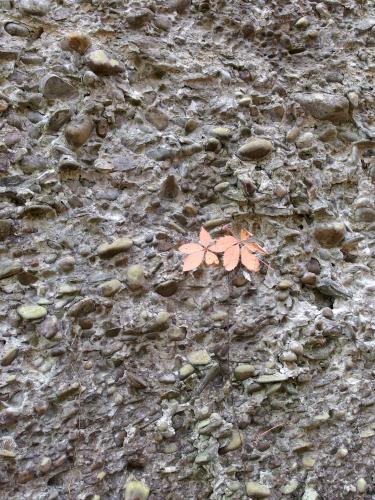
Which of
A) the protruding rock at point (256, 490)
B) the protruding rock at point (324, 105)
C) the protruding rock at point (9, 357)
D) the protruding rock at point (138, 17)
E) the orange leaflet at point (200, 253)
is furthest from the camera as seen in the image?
the protruding rock at point (324, 105)

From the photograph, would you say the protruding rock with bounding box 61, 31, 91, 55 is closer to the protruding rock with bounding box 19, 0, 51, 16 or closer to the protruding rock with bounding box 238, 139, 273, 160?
the protruding rock with bounding box 19, 0, 51, 16

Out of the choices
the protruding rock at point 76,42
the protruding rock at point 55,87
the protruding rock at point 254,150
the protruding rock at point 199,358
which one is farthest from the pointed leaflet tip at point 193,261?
the protruding rock at point 76,42

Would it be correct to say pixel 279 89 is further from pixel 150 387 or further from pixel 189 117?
pixel 150 387

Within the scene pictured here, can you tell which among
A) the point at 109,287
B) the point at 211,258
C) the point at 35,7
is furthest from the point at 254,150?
the point at 35,7

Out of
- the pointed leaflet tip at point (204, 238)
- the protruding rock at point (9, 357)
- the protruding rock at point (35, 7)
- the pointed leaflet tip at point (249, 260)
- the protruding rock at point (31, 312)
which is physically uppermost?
the protruding rock at point (35, 7)

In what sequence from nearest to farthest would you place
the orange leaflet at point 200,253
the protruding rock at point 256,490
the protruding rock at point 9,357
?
the protruding rock at point 9,357 → the protruding rock at point 256,490 → the orange leaflet at point 200,253

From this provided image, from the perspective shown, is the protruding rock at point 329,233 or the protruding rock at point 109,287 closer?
the protruding rock at point 109,287

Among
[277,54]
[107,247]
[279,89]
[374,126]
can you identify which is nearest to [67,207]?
[107,247]

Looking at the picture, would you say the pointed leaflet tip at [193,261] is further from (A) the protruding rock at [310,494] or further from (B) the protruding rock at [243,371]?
(A) the protruding rock at [310,494]
